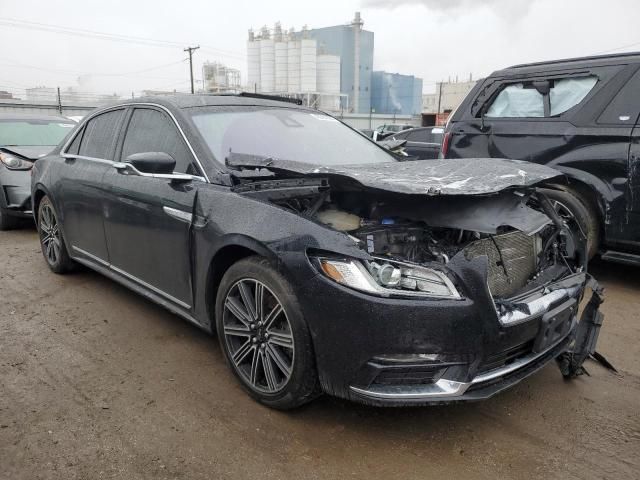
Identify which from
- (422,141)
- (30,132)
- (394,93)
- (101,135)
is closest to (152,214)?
(101,135)

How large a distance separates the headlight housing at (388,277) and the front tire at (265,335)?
0.93 ft

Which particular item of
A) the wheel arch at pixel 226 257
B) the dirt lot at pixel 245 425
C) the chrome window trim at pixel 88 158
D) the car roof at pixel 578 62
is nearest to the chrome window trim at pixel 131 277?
the wheel arch at pixel 226 257

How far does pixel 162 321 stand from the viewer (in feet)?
12.5

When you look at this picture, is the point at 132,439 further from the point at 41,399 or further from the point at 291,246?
the point at 291,246

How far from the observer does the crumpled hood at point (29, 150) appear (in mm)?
6859

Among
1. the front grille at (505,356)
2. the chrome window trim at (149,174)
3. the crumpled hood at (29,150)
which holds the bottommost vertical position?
the front grille at (505,356)

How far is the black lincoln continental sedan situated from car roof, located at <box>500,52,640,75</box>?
7.68 ft

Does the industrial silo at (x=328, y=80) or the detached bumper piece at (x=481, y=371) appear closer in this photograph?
the detached bumper piece at (x=481, y=371)

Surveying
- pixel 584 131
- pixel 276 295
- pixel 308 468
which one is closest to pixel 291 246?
pixel 276 295

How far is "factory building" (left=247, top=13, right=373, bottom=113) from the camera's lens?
59.4 m

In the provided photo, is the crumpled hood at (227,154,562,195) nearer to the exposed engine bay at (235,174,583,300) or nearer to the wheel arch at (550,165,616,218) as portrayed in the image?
the exposed engine bay at (235,174,583,300)

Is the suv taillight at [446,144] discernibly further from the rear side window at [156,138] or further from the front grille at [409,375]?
the front grille at [409,375]

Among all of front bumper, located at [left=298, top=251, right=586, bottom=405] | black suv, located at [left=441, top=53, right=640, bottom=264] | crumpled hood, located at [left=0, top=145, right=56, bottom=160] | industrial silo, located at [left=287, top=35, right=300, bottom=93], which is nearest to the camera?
front bumper, located at [left=298, top=251, right=586, bottom=405]

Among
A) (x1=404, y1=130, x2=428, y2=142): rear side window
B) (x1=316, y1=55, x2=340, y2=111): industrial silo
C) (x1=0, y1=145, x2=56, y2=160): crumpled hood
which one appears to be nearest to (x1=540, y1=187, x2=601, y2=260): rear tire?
(x1=404, y1=130, x2=428, y2=142): rear side window
